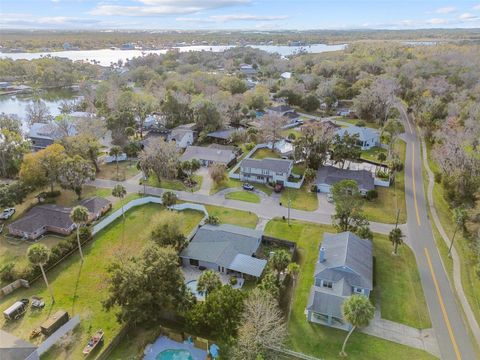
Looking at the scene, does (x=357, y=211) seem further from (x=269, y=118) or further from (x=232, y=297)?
(x=269, y=118)

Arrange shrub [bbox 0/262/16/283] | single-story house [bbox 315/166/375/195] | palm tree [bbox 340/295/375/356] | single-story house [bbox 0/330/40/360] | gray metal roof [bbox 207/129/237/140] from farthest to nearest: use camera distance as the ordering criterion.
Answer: gray metal roof [bbox 207/129/237/140] → single-story house [bbox 315/166/375/195] → shrub [bbox 0/262/16/283] → palm tree [bbox 340/295/375/356] → single-story house [bbox 0/330/40/360]

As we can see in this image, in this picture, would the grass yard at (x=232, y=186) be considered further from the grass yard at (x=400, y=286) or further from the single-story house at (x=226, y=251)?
the grass yard at (x=400, y=286)

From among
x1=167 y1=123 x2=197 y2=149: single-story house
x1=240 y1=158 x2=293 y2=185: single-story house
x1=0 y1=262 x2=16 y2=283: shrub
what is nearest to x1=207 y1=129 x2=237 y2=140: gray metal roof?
x1=167 y1=123 x2=197 y2=149: single-story house

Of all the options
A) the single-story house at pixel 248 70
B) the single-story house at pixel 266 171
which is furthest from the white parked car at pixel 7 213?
the single-story house at pixel 248 70

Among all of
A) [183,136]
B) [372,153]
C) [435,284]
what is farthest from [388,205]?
[183,136]

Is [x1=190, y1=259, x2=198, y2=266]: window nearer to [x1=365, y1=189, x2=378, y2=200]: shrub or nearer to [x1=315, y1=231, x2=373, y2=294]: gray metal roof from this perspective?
[x1=315, y1=231, x2=373, y2=294]: gray metal roof

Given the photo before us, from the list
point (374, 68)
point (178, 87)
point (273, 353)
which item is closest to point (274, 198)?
point (273, 353)
